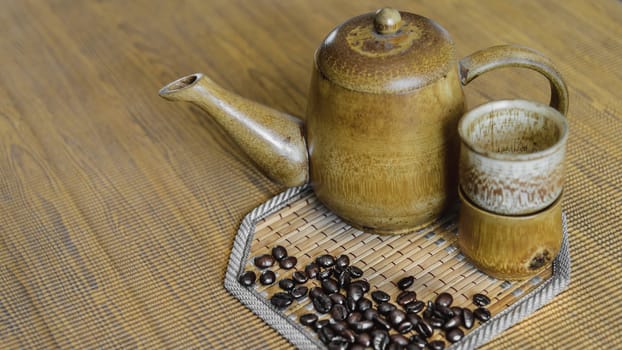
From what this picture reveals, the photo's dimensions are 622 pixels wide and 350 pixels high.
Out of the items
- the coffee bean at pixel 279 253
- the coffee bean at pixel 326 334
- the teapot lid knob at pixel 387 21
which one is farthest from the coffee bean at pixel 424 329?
the teapot lid knob at pixel 387 21

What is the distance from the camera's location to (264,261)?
39.6 inches

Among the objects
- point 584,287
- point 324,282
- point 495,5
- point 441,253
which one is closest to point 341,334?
point 324,282

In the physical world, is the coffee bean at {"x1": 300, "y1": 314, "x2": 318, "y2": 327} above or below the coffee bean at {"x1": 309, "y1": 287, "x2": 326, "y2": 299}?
below

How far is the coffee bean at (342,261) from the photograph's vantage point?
3.25 ft

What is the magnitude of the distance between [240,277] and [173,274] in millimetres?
101

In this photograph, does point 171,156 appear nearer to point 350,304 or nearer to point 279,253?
point 279,253

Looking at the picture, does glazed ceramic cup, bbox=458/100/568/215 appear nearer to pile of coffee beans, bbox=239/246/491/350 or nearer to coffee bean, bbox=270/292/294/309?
pile of coffee beans, bbox=239/246/491/350

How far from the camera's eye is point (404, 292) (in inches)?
37.2

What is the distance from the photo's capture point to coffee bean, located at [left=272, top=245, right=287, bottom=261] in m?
1.01

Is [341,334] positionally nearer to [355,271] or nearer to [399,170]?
[355,271]

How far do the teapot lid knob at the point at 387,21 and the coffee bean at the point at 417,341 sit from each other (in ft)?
1.20

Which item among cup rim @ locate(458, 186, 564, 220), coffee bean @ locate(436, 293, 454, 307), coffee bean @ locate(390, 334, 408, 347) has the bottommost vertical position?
coffee bean @ locate(390, 334, 408, 347)

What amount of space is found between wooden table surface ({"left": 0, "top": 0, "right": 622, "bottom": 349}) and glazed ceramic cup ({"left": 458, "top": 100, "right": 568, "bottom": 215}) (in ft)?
0.53

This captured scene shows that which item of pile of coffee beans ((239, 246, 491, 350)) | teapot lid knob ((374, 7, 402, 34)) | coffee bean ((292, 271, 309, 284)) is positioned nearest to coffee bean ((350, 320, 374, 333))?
pile of coffee beans ((239, 246, 491, 350))
